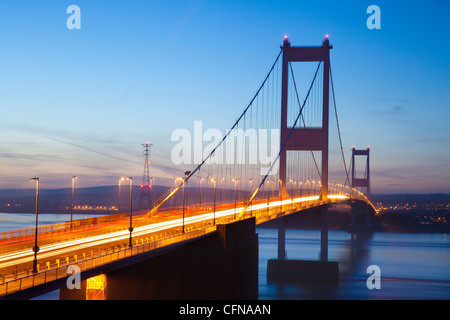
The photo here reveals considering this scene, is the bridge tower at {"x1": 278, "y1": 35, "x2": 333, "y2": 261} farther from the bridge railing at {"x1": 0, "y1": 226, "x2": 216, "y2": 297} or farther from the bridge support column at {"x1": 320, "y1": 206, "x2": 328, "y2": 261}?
the bridge railing at {"x1": 0, "y1": 226, "x2": 216, "y2": 297}

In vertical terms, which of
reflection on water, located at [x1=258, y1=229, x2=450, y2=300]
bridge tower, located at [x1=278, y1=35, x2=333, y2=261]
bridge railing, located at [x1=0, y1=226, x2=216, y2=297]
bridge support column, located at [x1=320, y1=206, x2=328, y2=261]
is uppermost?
bridge tower, located at [x1=278, y1=35, x2=333, y2=261]

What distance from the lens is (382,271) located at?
82375 millimetres

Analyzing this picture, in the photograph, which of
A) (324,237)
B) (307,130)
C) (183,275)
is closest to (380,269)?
(324,237)

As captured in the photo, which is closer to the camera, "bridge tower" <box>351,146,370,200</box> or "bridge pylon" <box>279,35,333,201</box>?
"bridge pylon" <box>279,35,333,201</box>

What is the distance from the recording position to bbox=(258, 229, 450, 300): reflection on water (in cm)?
5881

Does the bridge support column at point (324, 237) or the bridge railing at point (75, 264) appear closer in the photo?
the bridge railing at point (75, 264)

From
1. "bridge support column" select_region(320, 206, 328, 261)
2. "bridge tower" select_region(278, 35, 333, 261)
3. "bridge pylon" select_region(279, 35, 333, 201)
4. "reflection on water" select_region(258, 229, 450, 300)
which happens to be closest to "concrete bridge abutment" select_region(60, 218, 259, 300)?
"reflection on water" select_region(258, 229, 450, 300)

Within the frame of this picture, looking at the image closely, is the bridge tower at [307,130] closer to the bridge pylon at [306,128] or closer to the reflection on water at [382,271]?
the bridge pylon at [306,128]

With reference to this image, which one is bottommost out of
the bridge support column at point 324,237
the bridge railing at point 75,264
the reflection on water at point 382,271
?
the reflection on water at point 382,271

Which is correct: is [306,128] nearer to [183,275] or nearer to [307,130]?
[307,130]

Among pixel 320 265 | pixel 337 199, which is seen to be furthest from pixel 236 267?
pixel 337 199

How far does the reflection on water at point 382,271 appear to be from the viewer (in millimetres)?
58812

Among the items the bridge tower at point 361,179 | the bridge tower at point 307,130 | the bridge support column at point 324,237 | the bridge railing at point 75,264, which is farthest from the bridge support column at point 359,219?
the bridge railing at point 75,264
